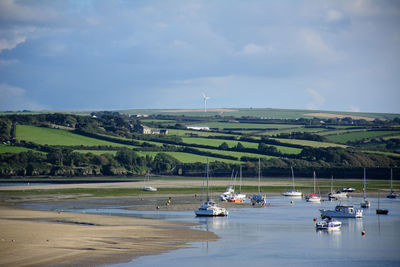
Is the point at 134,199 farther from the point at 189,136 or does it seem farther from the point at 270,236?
the point at 189,136

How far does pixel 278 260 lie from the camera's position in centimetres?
3756

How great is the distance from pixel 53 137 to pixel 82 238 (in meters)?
98.8

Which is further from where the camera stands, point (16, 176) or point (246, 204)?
point (16, 176)

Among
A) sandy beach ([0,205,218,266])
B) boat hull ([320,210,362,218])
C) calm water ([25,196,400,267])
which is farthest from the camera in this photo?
boat hull ([320,210,362,218])

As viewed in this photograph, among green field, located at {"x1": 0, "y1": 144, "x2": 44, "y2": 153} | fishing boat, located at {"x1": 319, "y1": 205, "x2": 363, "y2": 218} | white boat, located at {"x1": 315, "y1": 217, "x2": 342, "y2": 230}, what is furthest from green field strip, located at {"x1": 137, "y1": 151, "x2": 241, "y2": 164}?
white boat, located at {"x1": 315, "y1": 217, "x2": 342, "y2": 230}

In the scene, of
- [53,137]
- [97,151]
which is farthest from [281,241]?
[53,137]

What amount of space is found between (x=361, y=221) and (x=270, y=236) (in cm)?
1617

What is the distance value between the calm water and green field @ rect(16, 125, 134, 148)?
212ft

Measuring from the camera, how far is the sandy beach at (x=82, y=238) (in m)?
35.9

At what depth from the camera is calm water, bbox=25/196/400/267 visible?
37281 millimetres

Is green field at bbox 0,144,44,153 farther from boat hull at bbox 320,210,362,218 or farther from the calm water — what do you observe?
boat hull at bbox 320,210,362,218

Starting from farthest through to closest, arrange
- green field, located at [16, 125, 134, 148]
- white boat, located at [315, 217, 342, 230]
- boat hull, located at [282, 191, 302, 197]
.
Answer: green field, located at [16, 125, 134, 148], boat hull, located at [282, 191, 302, 197], white boat, located at [315, 217, 342, 230]

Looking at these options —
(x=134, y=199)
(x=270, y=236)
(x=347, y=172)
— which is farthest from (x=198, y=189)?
(x=270, y=236)

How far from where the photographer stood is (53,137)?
5453 inches
